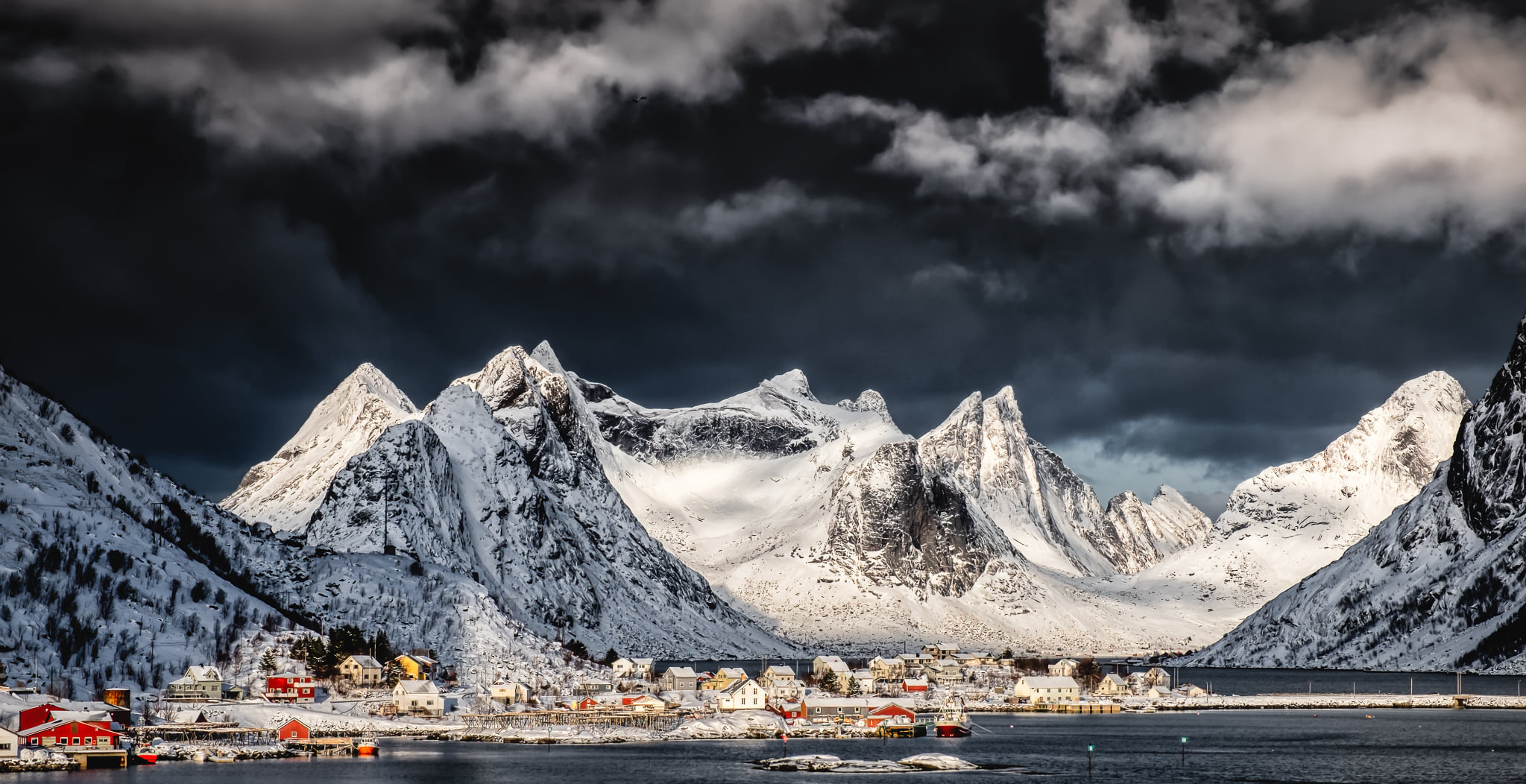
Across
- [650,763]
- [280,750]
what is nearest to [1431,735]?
[650,763]

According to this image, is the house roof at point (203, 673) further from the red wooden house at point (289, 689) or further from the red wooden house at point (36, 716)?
the red wooden house at point (36, 716)

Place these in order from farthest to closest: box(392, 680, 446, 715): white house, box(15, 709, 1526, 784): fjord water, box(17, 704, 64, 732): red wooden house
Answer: box(392, 680, 446, 715): white house → box(17, 704, 64, 732): red wooden house → box(15, 709, 1526, 784): fjord water

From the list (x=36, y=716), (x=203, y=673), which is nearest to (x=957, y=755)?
(x=203, y=673)

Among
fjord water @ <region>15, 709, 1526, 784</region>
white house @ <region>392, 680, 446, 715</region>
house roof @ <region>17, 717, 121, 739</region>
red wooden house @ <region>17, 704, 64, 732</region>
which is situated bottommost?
fjord water @ <region>15, 709, 1526, 784</region>

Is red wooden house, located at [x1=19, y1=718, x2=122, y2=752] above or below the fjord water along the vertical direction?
above

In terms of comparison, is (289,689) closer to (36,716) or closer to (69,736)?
(36,716)

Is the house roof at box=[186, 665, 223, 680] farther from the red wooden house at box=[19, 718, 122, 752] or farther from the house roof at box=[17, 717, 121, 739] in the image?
the red wooden house at box=[19, 718, 122, 752]

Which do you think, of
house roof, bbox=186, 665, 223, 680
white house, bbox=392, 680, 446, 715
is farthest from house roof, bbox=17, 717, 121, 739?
white house, bbox=392, 680, 446, 715
